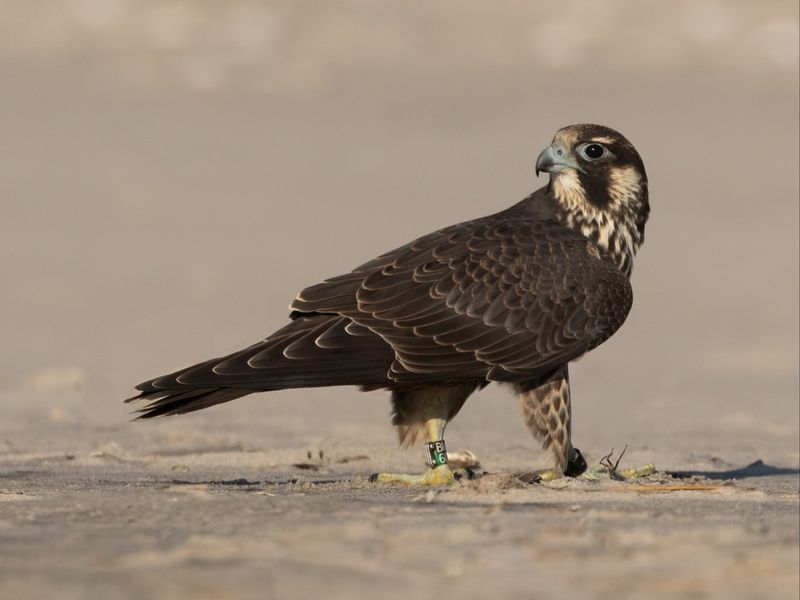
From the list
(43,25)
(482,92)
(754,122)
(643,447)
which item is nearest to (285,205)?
(482,92)

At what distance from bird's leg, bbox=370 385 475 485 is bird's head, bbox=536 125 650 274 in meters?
0.97

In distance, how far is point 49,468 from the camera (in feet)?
23.7

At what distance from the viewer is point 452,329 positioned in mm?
6582

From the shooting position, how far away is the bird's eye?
282 inches

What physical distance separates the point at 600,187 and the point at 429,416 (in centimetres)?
138

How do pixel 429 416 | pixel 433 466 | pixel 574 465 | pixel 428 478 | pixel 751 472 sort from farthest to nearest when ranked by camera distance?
pixel 751 472 → pixel 574 465 → pixel 429 416 → pixel 433 466 → pixel 428 478

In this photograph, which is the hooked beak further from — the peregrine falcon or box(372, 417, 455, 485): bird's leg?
Answer: box(372, 417, 455, 485): bird's leg

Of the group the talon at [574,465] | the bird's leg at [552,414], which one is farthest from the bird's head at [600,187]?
the talon at [574,465]

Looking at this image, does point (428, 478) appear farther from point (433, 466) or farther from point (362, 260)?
point (362, 260)

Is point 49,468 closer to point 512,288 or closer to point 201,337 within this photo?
point 512,288

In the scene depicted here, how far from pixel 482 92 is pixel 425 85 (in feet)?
3.13

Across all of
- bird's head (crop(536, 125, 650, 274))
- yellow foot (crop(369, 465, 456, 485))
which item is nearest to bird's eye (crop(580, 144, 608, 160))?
bird's head (crop(536, 125, 650, 274))

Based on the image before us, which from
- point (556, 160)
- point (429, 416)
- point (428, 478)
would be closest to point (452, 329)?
point (429, 416)

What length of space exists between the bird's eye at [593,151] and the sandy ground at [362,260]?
60.4 inches
